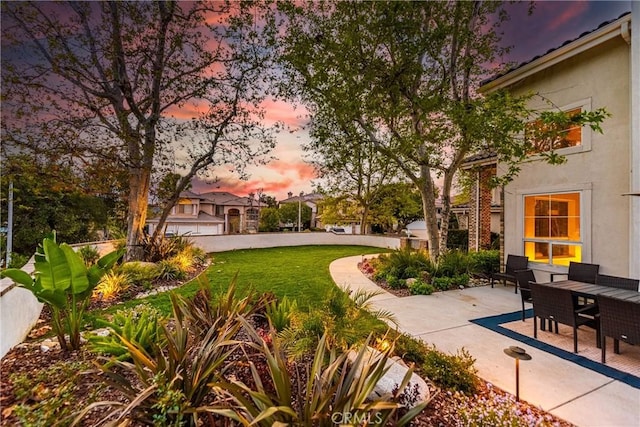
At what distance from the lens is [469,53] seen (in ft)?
28.8

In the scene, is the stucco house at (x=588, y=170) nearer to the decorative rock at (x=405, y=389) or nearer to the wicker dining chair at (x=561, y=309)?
the wicker dining chair at (x=561, y=309)

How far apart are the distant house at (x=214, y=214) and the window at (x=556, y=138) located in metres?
30.3

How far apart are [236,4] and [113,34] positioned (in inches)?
165

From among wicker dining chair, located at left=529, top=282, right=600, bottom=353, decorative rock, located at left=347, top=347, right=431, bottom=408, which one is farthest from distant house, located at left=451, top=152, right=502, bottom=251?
decorative rock, located at left=347, top=347, right=431, bottom=408

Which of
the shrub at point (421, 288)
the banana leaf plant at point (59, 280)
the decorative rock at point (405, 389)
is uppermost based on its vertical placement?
the banana leaf plant at point (59, 280)

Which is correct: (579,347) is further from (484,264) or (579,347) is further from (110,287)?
(110,287)

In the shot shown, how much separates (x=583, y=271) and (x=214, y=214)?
3944 centimetres

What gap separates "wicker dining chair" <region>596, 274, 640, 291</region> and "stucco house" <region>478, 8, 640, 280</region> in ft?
3.21

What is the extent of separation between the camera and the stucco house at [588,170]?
6.27 m

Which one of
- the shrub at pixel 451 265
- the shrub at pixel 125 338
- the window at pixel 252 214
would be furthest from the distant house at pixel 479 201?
the window at pixel 252 214

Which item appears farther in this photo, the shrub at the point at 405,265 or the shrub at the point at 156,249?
the shrub at the point at 156,249

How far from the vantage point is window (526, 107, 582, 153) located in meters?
7.12

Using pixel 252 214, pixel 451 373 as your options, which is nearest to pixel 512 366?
pixel 451 373

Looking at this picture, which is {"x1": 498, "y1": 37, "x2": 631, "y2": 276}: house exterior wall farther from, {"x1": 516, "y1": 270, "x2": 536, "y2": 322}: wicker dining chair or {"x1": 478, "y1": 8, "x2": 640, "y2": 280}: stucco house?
{"x1": 516, "y1": 270, "x2": 536, "y2": 322}: wicker dining chair
